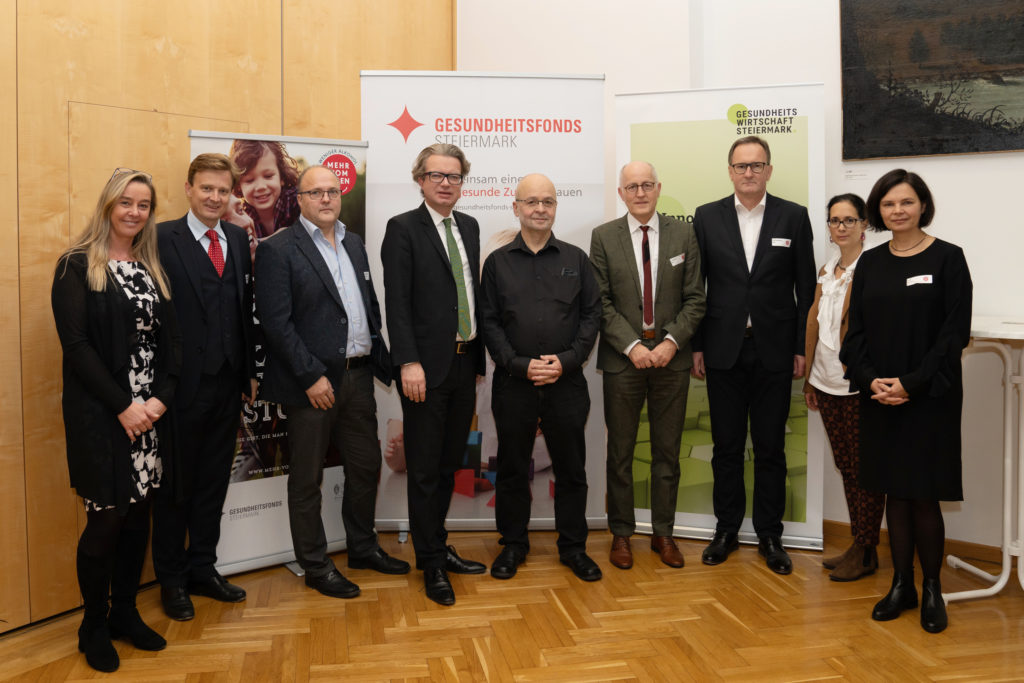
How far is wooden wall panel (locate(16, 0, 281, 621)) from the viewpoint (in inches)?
118

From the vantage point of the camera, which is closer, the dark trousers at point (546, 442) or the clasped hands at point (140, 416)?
the clasped hands at point (140, 416)

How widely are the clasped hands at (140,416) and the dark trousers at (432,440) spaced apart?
98cm

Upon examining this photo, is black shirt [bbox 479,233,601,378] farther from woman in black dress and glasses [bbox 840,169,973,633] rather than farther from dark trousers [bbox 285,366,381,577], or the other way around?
woman in black dress and glasses [bbox 840,169,973,633]

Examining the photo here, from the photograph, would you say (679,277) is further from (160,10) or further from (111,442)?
(160,10)

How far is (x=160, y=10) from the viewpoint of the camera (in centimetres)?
343

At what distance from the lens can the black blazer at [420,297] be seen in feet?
10.3

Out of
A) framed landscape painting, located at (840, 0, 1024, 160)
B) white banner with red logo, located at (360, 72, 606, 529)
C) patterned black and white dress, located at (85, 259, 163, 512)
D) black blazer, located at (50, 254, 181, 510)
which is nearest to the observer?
black blazer, located at (50, 254, 181, 510)

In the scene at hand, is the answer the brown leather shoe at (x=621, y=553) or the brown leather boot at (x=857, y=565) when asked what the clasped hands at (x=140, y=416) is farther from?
the brown leather boot at (x=857, y=565)

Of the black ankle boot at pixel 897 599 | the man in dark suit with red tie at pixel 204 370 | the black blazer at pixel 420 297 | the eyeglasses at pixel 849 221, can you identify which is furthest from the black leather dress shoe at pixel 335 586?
the eyeglasses at pixel 849 221

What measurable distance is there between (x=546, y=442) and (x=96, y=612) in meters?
1.90

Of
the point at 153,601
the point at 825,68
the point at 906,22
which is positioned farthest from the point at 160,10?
the point at 906,22

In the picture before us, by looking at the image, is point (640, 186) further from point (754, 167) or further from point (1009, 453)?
point (1009, 453)

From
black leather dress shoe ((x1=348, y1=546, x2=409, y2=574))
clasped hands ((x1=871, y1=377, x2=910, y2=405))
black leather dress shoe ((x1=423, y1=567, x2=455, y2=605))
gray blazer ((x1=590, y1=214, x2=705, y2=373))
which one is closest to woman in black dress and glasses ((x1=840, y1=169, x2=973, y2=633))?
clasped hands ((x1=871, y1=377, x2=910, y2=405))

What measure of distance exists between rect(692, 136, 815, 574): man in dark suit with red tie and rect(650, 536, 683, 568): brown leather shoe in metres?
0.14
